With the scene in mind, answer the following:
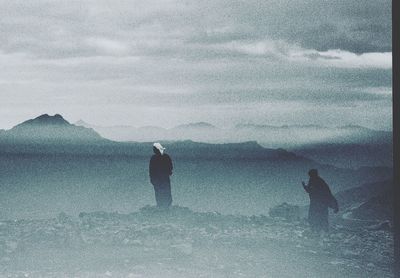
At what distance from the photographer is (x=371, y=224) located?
14.8 meters

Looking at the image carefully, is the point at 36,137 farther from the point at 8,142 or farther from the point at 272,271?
the point at 272,271

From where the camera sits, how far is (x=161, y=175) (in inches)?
567

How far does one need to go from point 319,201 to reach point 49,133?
48476 mm

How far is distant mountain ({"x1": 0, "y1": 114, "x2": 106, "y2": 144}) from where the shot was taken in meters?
54.7

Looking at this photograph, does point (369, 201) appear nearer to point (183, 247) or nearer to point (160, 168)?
point (160, 168)

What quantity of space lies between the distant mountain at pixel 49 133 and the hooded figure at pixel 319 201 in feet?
129

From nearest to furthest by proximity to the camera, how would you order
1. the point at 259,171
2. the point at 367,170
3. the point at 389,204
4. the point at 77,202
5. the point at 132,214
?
the point at 132,214
the point at 389,204
the point at 367,170
the point at 259,171
the point at 77,202

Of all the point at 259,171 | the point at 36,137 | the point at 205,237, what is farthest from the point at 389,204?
the point at 36,137

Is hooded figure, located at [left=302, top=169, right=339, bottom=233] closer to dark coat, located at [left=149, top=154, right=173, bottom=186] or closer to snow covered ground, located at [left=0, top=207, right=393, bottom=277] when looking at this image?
snow covered ground, located at [left=0, top=207, right=393, bottom=277]

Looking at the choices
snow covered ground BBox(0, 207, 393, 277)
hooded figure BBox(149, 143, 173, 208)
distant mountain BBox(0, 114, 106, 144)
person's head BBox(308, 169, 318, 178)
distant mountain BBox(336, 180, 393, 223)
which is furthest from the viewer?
distant mountain BBox(0, 114, 106, 144)

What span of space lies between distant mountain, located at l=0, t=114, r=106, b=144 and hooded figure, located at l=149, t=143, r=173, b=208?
3679 centimetres

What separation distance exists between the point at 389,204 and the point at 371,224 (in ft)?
14.2

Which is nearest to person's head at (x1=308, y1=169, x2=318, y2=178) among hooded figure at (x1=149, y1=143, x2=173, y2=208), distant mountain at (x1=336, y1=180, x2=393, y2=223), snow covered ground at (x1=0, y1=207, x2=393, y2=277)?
snow covered ground at (x1=0, y1=207, x2=393, y2=277)

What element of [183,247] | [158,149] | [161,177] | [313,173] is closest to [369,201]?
[313,173]
